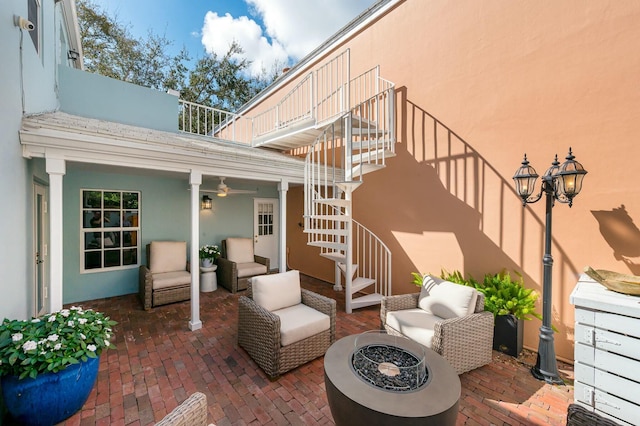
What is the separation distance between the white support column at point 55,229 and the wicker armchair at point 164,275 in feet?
5.28

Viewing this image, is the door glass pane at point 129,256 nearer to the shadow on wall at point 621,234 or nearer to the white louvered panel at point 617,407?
the white louvered panel at point 617,407

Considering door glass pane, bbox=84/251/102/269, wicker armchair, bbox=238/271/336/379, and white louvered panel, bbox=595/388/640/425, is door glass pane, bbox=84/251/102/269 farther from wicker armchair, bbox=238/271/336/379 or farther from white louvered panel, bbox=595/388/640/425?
white louvered panel, bbox=595/388/640/425

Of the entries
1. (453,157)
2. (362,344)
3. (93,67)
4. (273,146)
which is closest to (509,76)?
(453,157)

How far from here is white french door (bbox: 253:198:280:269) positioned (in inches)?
279

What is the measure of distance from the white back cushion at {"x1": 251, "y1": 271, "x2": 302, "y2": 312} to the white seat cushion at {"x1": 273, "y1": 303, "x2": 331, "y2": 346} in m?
0.10

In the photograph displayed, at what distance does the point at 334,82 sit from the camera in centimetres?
567

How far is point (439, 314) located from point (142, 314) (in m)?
4.43

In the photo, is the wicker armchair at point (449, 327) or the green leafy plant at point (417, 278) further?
the green leafy plant at point (417, 278)

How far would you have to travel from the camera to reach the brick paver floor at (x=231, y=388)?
2168mm

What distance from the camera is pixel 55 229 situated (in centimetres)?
279

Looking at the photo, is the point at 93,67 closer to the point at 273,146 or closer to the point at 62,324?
the point at 273,146

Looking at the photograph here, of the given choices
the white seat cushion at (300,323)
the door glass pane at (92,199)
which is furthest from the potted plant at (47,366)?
the door glass pane at (92,199)

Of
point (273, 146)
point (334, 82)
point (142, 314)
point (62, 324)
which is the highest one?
point (334, 82)

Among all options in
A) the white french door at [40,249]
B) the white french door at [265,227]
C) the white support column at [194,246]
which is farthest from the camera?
the white french door at [265,227]
